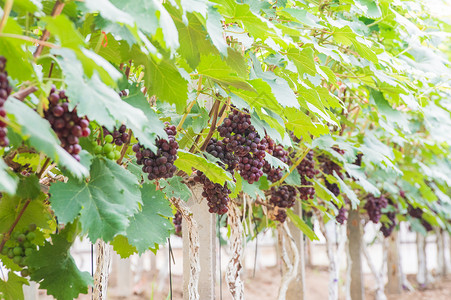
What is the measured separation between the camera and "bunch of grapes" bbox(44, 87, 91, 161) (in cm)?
90

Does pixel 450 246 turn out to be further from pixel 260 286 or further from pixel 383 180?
pixel 383 180

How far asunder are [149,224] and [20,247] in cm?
35

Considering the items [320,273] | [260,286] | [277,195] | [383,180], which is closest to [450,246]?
[320,273]

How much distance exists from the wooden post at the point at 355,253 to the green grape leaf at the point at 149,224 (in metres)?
4.16

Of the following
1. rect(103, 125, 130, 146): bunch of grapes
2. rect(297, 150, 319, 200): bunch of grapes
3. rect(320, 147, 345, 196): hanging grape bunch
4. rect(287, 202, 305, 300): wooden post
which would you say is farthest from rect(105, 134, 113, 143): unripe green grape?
rect(287, 202, 305, 300): wooden post

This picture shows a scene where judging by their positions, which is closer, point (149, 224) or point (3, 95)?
point (3, 95)

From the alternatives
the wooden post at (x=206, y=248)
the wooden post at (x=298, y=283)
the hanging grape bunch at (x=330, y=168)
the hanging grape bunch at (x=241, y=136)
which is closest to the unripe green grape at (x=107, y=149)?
the hanging grape bunch at (x=241, y=136)

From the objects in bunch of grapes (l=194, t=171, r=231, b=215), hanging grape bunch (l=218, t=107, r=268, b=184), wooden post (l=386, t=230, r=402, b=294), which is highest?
hanging grape bunch (l=218, t=107, r=268, b=184)

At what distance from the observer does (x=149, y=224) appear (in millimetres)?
1242

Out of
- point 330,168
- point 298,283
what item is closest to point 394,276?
point 298,283

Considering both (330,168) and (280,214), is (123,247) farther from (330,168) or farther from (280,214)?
(330,168)

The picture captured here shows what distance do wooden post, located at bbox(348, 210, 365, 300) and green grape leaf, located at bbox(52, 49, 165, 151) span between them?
4599 millimetres

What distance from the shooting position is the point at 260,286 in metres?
8.34

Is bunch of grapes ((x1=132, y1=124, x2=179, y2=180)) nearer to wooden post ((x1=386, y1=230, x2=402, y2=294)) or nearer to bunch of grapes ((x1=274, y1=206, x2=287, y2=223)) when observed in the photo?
bunch of grapes ((x1=274, y1=206, x2=287, y2=223))
